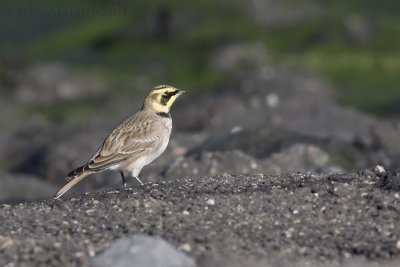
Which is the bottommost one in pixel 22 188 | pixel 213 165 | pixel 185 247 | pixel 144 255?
pixel 22 188

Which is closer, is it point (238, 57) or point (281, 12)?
point (238, 57)

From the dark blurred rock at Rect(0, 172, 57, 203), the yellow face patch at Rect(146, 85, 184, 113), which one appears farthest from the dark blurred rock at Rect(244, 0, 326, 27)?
the yellow face patch at Rect(146, 85, 184, 113)

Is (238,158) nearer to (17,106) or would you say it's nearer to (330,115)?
(330,115)

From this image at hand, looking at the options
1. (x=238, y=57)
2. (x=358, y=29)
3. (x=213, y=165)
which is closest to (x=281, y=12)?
(x=358, y=29)

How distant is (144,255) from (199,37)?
3539 centimetres

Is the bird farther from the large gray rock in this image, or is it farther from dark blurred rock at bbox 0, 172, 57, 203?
dark blurred rock at bbox 0, 172, 57, 203

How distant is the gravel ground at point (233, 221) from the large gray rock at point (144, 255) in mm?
155

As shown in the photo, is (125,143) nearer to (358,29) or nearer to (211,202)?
(211,202)

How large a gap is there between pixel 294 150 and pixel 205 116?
10.1m

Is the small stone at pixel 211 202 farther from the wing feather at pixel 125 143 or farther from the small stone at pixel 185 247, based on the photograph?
the wing feather at pixel 125 143

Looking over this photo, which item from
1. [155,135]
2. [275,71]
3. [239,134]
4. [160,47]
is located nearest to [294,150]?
[239,134]

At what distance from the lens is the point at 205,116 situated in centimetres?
2973

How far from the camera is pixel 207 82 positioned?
128 feet

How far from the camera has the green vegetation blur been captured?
39969 mm
